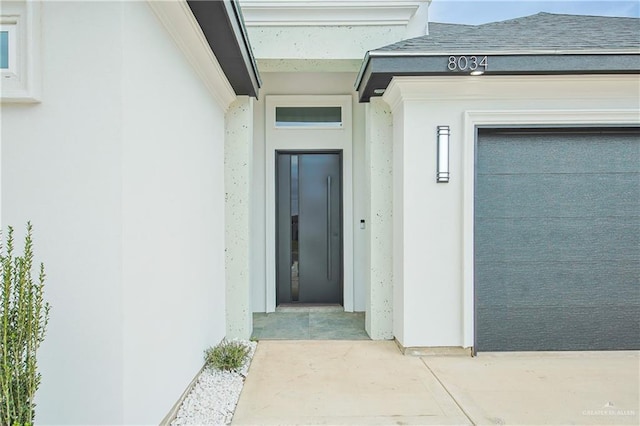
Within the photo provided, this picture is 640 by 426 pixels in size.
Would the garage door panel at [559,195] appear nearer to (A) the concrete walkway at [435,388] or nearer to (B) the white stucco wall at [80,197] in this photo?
(A) the concrete walkway at [435,388]

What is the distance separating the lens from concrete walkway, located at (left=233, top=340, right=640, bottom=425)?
3.11 metres

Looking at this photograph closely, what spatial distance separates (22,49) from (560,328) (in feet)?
18.1

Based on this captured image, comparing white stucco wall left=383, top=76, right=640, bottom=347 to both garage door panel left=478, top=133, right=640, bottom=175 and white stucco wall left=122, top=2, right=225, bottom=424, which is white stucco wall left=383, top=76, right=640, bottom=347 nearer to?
garage door panel left=478, top=133, right=640, bottom=175

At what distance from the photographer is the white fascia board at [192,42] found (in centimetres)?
270

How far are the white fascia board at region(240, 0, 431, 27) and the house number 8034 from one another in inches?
59.9

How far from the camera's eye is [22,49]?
7.02 feet

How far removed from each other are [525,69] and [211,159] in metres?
3.50

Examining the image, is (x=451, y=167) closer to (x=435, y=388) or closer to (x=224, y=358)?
(x=435, y=388)

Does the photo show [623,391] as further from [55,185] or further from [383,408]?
[55,185]

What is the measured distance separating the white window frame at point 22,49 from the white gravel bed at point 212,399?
2.47 meters

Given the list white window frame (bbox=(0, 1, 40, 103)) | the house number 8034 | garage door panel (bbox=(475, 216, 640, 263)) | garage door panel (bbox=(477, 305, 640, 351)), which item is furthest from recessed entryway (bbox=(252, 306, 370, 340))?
white window frame (bbox=(0, 1, 40, 103))

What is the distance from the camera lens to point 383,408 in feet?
10.6

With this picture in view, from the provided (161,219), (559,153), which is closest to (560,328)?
(559,153)

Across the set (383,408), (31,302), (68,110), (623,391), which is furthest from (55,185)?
(623,391)
